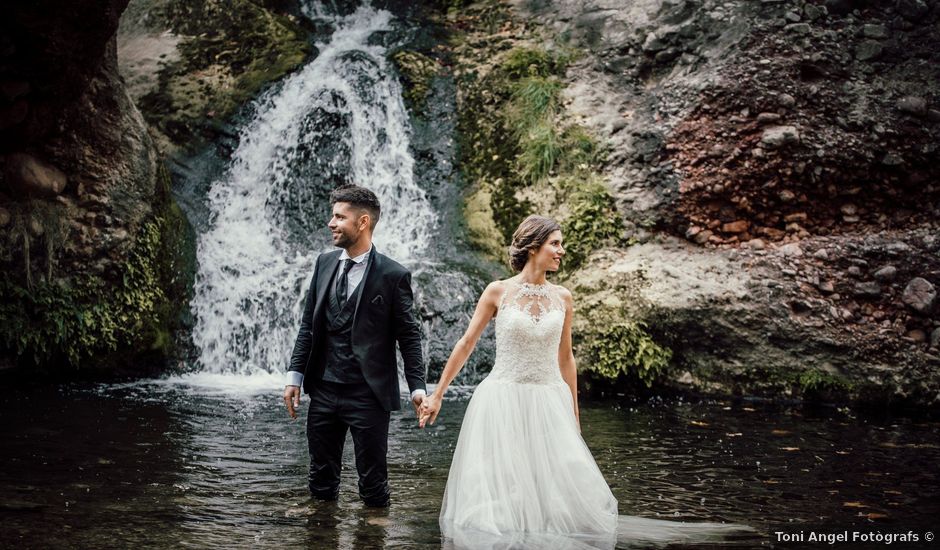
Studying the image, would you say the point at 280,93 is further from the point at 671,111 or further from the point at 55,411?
the point at 55,411

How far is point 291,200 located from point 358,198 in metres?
9.65

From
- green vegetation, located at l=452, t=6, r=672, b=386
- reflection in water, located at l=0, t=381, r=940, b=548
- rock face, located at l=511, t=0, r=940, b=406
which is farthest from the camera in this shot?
green vegetation, located at l=452, t=6, r=672, b=386

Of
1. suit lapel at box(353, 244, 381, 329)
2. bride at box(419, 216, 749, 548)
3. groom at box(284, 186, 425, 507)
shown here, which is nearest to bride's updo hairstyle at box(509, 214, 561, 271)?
bride at box(419, 216, 749, 548)

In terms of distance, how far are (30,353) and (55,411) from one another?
7.33 feet

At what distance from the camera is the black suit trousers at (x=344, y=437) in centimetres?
497

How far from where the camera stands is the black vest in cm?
498

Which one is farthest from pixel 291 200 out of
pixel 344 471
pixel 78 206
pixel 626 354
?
pixel 344 471

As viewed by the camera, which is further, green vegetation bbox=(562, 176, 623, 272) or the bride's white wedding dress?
green vegetation bbox=(562, 176, 623, 272)

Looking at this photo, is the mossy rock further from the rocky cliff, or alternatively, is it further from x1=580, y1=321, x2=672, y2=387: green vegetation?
x1=580, y1=321, x2=672, y2=387: green vegetation

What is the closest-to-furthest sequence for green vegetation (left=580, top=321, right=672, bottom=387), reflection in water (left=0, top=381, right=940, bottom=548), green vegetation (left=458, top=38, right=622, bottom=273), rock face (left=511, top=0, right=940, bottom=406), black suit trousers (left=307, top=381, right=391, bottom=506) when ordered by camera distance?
reflection in water (left=0, top=381, right=940, bottom=548), black suit trousers (left=307, top=381, right=391, bottom=506), rock face (left=511, top=0, right=940, bottom=406), green vegetation (left=580, top=321, right=672, bottom=387), green vegetation (left=458, top=38, right=622, bottom=273)

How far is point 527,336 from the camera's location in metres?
5.11

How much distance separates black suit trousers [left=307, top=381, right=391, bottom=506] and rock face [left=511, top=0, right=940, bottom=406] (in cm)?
694

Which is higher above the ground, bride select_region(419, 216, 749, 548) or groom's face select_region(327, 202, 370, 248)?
groom's face select_region(327, 202, 370, 248)

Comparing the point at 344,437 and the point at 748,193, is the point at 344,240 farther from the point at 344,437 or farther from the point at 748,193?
the point at 748,193
